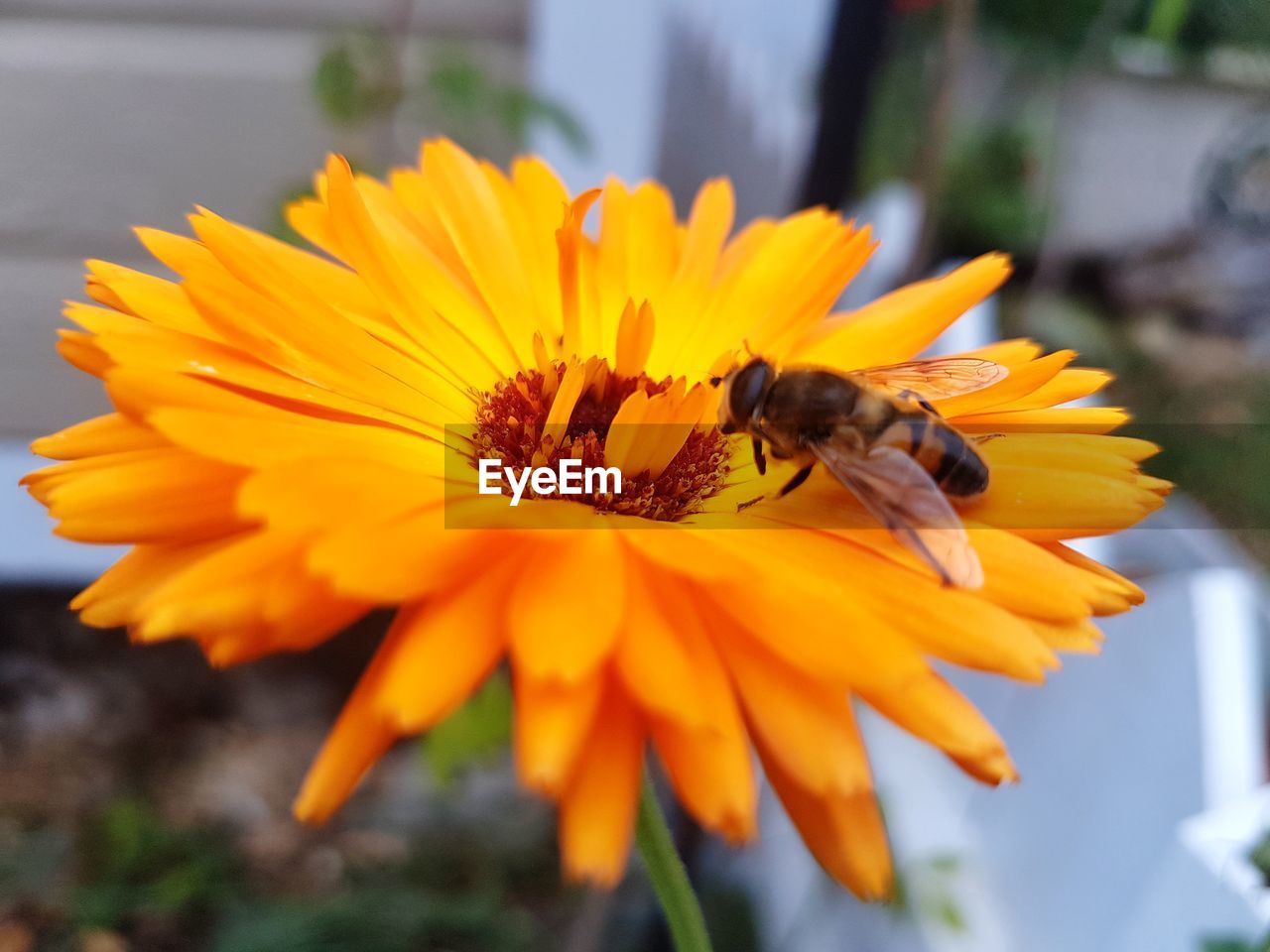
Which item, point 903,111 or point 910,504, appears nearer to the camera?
point 910,504

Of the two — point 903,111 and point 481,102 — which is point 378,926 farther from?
point 903,111

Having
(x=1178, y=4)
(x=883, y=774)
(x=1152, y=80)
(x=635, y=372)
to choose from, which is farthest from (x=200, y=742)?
(x=1152, y=80)

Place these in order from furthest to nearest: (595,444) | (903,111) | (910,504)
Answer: (903,111) < (595,444) < (910,504)

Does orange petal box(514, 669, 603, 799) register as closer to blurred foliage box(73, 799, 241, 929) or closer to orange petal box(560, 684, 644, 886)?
orange petal box(560, 684, 644, 886)

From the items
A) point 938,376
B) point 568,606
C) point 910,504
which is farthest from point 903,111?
point 568,606

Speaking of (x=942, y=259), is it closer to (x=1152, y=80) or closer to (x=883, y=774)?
(x=1152, y=80)

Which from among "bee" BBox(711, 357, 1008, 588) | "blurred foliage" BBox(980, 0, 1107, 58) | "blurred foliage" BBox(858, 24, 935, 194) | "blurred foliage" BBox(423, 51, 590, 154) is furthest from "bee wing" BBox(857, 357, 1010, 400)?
"blurred foliage" BBox(980, 0, 1107, 58)

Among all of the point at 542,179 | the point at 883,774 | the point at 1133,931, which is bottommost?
the point at 883,774
